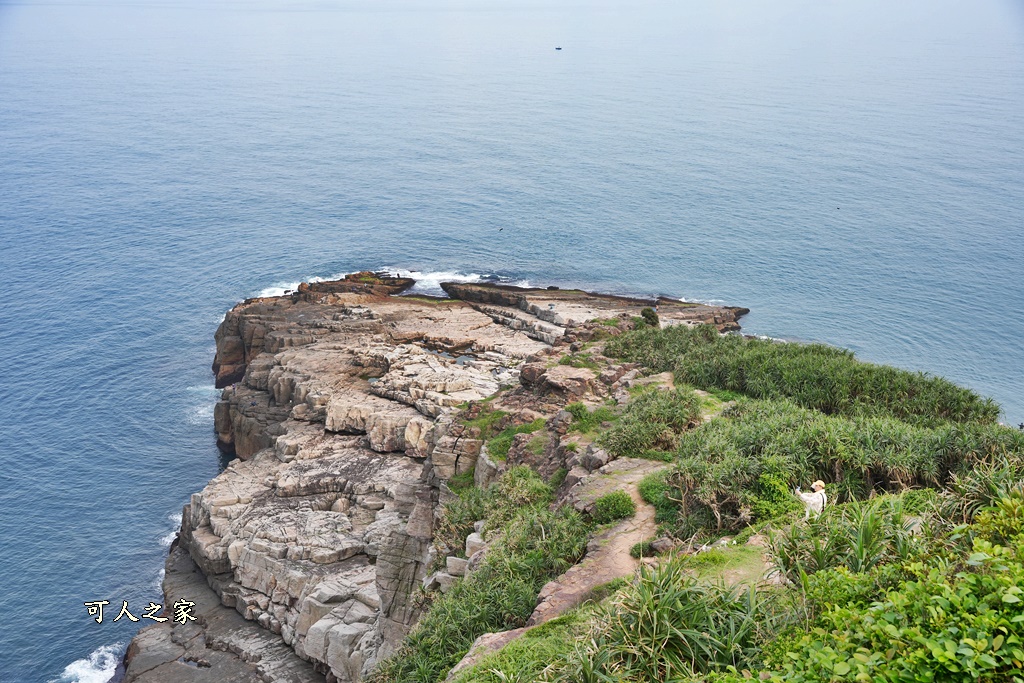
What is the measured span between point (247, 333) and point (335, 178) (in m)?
53.0

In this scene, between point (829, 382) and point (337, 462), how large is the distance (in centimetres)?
3193

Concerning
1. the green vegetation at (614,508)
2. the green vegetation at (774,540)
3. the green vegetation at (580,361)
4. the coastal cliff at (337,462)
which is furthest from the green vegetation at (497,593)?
the green vegetation at (580,361)

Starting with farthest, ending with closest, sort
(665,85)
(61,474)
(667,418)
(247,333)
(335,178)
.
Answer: (665,85)
(335,178)
(247,333)
(61,474)
(667,418)

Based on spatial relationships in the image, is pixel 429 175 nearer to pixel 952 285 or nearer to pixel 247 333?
pixel 247 333

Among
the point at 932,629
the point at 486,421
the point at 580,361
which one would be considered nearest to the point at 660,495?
the point at 932,629

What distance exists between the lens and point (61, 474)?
58531 mm

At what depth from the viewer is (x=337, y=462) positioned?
52156 mm

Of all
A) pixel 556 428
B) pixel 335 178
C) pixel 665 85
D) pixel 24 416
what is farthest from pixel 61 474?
pixel 665 85

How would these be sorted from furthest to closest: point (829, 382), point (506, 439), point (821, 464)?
point (506, 439) < point (829, 382) < point (821, 464)

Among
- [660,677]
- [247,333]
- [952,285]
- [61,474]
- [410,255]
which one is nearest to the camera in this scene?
[660,677]

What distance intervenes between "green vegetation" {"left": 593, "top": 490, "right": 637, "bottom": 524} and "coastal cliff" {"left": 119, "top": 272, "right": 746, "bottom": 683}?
6956mm

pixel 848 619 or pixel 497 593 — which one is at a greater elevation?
pixel 848 619

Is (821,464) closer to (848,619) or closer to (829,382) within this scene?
(848,619)

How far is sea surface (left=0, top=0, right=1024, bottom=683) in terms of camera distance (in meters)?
58.2
